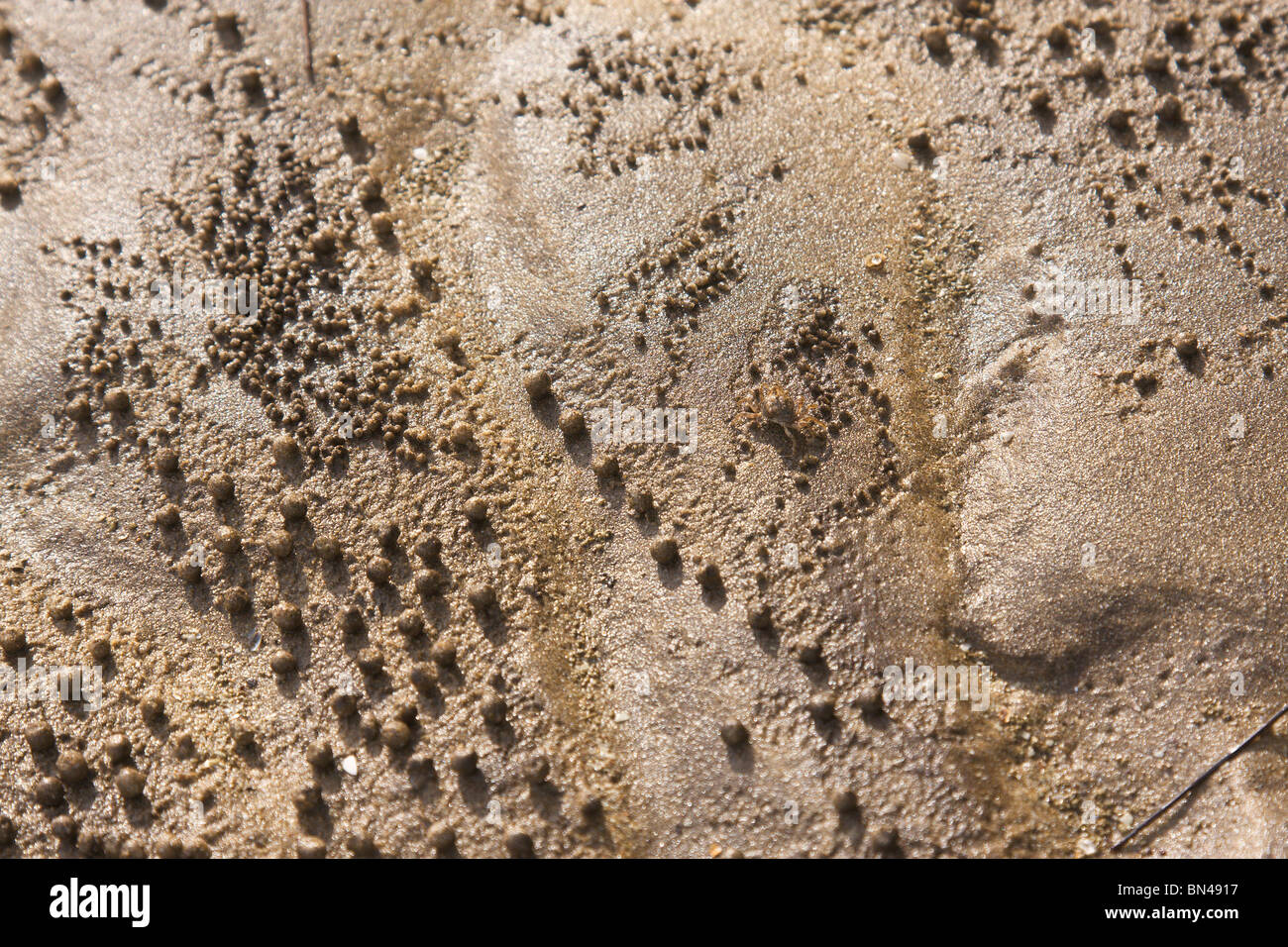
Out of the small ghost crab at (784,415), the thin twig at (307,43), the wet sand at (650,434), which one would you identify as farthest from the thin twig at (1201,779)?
the thin twig at (307,43)

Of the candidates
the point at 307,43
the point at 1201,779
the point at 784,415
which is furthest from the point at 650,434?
the point at 307,43

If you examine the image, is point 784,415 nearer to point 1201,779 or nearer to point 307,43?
point 1201,779

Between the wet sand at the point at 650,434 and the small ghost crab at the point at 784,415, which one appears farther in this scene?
the small ghost crab at the point at 784,415

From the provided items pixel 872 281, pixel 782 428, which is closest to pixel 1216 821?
pixel 782 428

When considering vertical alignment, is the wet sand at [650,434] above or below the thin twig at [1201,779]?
above

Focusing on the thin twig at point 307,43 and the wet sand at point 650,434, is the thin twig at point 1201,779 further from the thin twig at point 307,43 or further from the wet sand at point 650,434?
the thin twig at point 307,43

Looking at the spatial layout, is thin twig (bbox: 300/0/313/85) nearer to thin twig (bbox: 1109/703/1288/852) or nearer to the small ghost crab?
the small ghost crab

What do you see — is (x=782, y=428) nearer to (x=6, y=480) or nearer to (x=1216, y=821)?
(x=1216, y=821)
